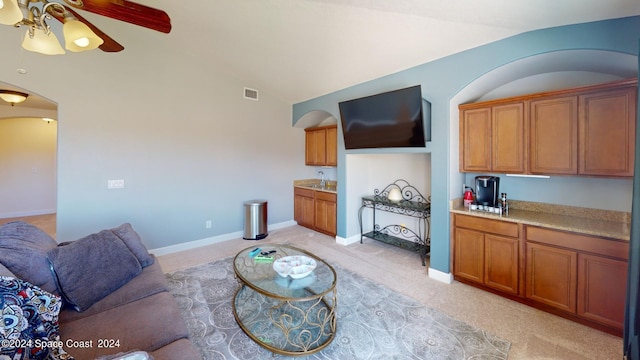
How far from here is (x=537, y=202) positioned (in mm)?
2822

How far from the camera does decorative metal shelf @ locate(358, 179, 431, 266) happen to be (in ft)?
11.9

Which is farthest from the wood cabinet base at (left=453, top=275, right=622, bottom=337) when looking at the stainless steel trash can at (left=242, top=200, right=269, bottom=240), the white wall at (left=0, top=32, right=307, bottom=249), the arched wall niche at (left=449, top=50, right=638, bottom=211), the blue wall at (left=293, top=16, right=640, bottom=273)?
the white wall at (left=0, top=32, right=307, bottom=249)

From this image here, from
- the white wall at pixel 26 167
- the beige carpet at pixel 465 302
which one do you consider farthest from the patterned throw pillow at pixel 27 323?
the white wall at pixel 26 167

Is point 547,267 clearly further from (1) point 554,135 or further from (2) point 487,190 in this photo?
(1) point 554,135

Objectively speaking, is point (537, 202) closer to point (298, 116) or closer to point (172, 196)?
point (298, 116)

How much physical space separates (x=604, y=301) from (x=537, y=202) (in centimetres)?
108

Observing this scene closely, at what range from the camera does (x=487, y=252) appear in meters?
2.68

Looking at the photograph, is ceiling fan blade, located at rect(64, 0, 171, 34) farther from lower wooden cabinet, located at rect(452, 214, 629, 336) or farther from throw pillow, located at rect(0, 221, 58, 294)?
lower wooden cabinet, located at rect(452, 214, 629, 336)

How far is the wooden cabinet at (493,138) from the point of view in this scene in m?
2.59

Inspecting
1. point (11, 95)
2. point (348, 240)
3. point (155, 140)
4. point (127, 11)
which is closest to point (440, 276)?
point (348, 240)

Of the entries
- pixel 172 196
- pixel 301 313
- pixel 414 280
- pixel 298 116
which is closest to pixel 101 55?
pixel 172 196

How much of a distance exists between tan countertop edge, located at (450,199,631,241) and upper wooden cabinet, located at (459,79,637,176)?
47 cm

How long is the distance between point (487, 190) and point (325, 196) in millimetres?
2595

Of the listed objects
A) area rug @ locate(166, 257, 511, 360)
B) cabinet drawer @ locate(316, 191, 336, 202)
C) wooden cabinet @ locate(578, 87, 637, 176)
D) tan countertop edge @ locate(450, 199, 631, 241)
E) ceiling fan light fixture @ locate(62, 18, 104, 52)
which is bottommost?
area rug @ locate(166, 257, 511, 360)
